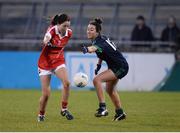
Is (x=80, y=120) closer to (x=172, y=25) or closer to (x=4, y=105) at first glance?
(x=4, y=105)

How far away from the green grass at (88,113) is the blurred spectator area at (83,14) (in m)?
5.28

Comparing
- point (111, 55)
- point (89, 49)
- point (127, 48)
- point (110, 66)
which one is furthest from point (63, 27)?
point (127, 48)

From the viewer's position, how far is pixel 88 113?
1708 cm

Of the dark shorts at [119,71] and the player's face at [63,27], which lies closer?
the player's face at [63,27]

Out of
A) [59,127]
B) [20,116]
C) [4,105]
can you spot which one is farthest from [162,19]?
[59,127]

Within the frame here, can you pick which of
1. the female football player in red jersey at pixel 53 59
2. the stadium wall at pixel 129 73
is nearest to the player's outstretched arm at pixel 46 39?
the female football player in red jersey at pixel 53 59

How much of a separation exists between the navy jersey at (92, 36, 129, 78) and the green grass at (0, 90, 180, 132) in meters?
1.08

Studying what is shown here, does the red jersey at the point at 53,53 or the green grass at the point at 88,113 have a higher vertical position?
the red jersey at the point at 53,53

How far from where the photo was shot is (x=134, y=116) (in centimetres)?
1644

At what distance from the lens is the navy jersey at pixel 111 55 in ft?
50.3

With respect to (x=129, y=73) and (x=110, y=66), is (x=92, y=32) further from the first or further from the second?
(x=129, y=73)

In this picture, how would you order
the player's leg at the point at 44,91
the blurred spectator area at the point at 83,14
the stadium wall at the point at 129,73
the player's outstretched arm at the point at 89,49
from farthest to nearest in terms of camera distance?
the blurred spectator area at the point at 83,14 < the stadium wall at the point at 129,73 < the player's leg at the point at 44,91 < the player's outstretched arm at the point at 89,49

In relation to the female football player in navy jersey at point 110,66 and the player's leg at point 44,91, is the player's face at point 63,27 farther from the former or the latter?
the player's leg at point 44,91

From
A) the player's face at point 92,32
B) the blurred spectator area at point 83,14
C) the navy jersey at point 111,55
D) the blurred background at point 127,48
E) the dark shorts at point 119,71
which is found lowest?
the dark shorts at point 119,71
